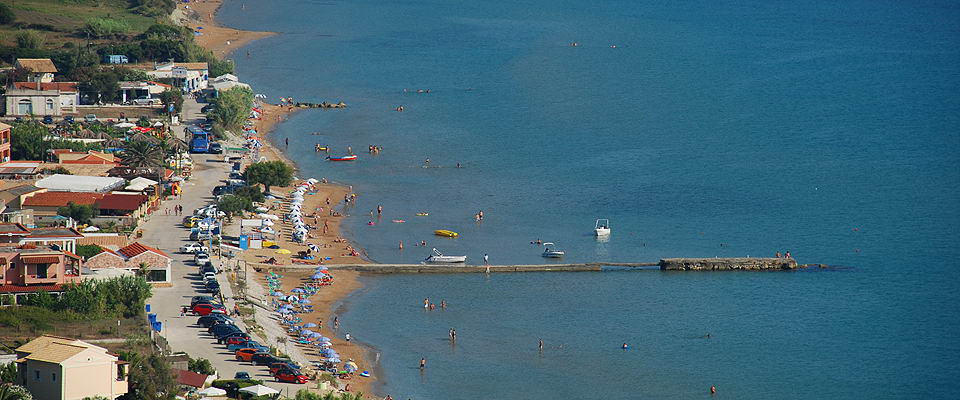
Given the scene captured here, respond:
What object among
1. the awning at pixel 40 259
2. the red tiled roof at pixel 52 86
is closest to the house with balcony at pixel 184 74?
the red tiled roof at pixel 52 86

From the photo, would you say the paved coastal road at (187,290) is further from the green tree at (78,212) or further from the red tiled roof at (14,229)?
the red tiled roof at (14,229)

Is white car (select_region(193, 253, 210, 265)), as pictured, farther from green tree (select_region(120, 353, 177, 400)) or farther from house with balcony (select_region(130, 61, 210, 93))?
house with balcony (select_region(130, 61, 210, 93))

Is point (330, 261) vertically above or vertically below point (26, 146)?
below

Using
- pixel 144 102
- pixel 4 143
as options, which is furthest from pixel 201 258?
pixel 144 102

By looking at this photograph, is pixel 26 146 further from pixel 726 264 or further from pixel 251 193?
pixel 726 264

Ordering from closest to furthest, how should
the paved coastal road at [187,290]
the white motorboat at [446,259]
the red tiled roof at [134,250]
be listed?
1. the paved coastal road at [187,290]
2. the red tiled roof at [134,250]
3. the white motorboat at [446,259]

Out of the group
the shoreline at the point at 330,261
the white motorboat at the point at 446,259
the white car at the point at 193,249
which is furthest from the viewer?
the white motorboat at the point at 446,259

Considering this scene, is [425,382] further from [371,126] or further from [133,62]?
[133,62]
